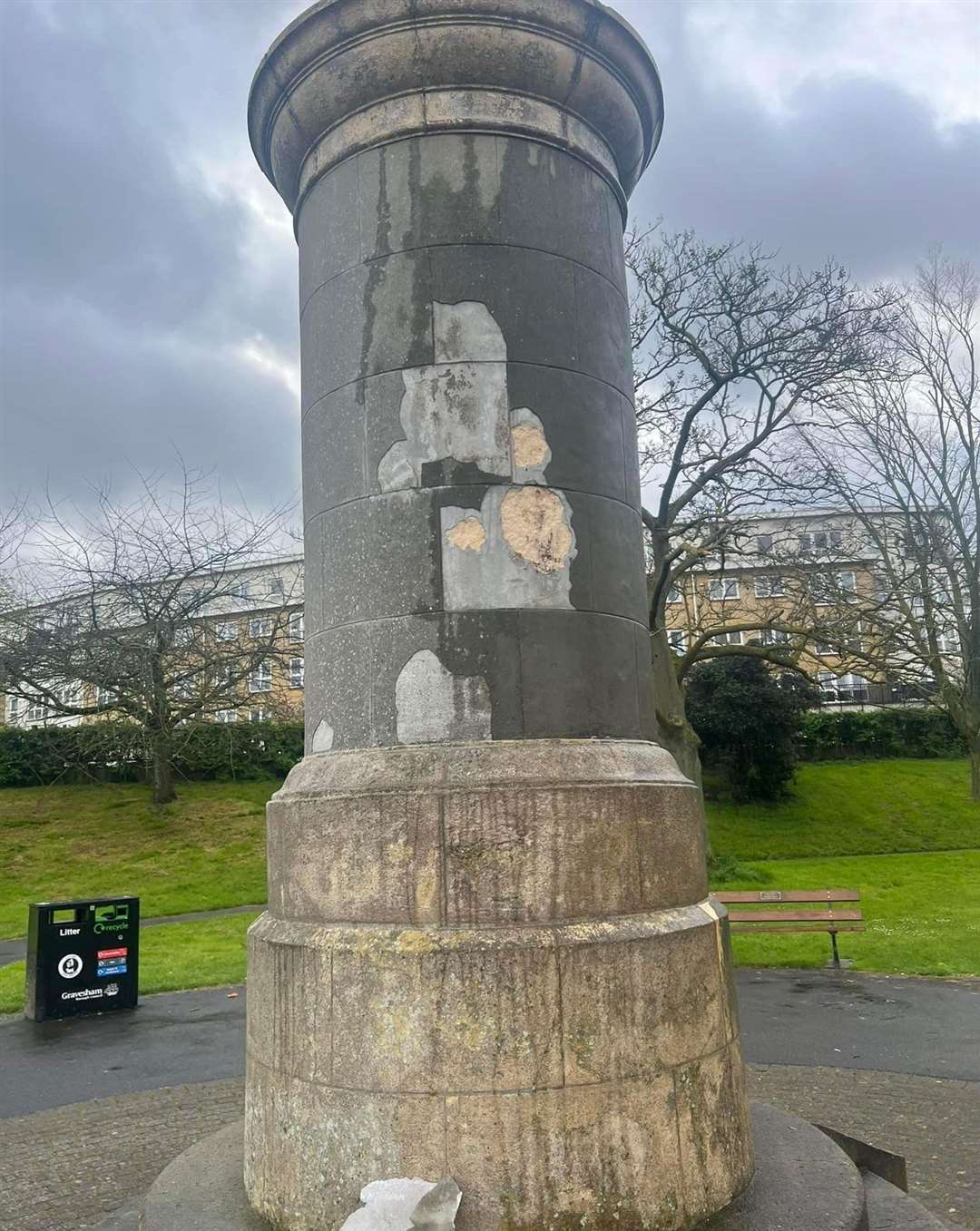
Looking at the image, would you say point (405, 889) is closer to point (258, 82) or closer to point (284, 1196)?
point (284, 1196)

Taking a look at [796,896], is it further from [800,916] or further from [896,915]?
[896,915]

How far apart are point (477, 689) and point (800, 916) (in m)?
10.3

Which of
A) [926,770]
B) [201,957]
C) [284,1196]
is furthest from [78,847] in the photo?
[926,770]

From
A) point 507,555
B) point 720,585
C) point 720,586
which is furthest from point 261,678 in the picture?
point 507,555

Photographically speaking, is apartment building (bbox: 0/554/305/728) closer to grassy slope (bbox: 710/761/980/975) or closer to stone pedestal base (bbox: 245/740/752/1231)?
grassy slope (bbox: 710/761/980/975)

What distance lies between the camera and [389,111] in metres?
4.36

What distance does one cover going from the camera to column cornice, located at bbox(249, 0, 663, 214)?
167 inches

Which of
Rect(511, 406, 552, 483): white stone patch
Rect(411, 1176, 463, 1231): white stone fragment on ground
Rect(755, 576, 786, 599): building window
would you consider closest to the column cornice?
Rect(511, 406, 552, 483): white stone patch

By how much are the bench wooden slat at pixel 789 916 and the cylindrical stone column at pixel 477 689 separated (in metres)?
9.31

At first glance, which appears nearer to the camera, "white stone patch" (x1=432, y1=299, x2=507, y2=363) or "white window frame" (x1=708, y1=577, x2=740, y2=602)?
"white stone patch" (x1=432, y1=299, x2=507, y2=363)

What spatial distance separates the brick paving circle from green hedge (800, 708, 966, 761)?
33.3 meters

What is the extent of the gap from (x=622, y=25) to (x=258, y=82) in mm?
1773

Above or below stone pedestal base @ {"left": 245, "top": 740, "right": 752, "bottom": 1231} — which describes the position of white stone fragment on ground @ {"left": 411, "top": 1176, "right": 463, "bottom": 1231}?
below

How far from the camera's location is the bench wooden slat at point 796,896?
42.4 ft
